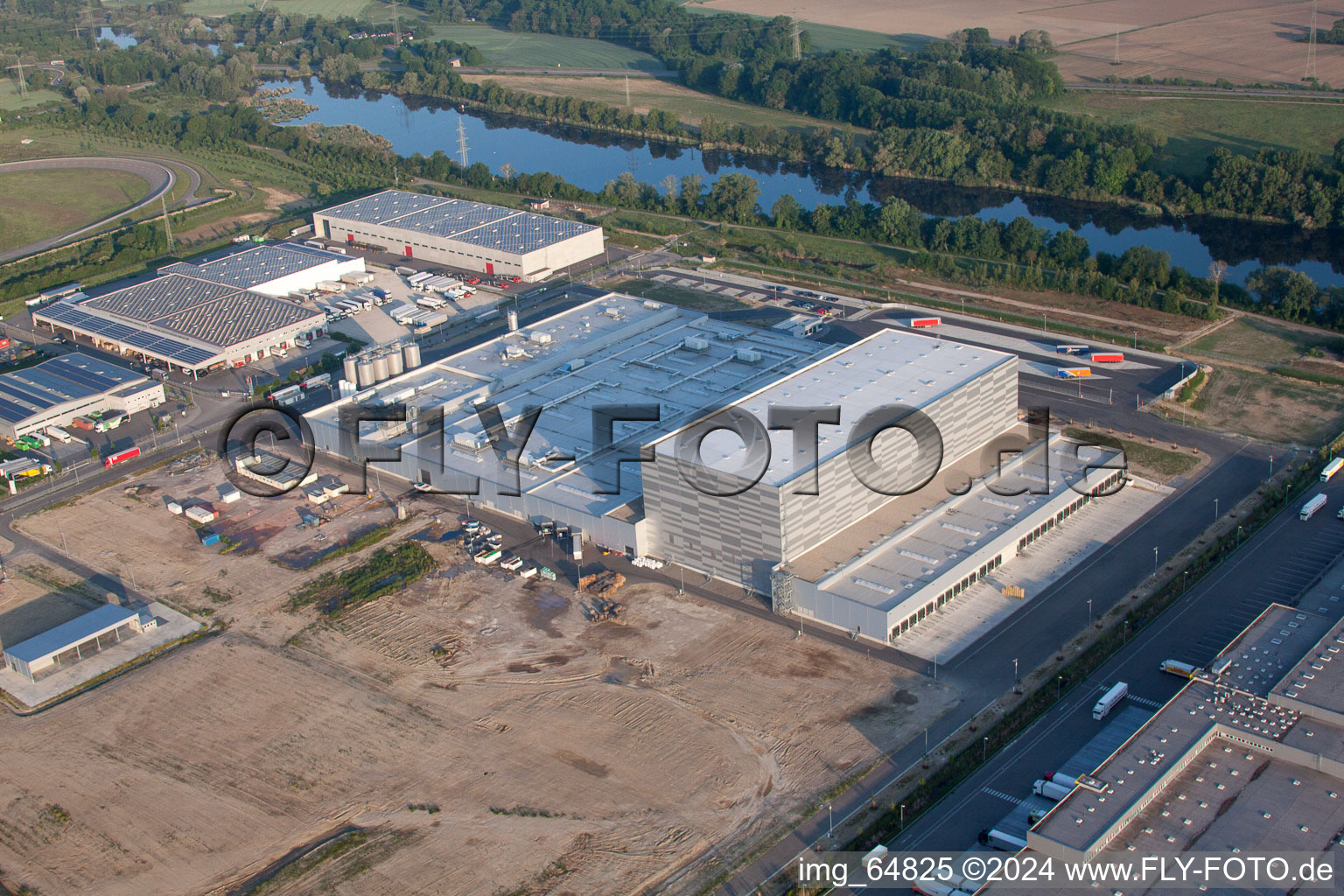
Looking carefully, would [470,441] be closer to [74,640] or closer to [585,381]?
[585,381]

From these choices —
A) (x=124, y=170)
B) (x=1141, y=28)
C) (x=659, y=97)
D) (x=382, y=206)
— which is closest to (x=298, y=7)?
(x=659, y=97)

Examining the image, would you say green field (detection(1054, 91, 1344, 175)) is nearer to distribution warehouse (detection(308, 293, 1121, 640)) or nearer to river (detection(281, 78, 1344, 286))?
river (detection(281, 78, 1344, 286))

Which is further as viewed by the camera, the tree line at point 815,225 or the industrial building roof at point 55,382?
the tree line at point 815,225

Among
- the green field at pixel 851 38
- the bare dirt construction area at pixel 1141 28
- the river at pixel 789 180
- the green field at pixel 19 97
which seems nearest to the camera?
the river at pixel 789 180

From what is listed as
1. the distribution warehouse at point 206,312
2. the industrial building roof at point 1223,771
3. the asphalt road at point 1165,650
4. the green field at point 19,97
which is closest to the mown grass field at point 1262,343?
the asphalt road at point 1165,650

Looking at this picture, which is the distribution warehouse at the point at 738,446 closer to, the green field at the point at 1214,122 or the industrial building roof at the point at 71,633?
the industrial building roof at the point at 71,633

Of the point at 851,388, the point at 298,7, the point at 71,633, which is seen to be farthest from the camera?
the point at 298,7

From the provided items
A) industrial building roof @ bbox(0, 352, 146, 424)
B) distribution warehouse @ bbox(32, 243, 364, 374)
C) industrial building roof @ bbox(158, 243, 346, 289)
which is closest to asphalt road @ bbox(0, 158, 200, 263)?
industrial building roof @ bbox(158, 243, 346, 289)
